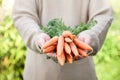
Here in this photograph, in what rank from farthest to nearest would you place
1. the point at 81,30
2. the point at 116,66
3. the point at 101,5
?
the point at 116,66, the point at 101,5, the point at 81,30

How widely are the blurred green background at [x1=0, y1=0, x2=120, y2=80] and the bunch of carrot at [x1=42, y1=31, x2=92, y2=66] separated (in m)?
1.47

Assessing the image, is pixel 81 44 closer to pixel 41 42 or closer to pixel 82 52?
pixel 82 52

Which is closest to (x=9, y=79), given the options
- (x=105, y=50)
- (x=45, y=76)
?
(x=105, y=50)

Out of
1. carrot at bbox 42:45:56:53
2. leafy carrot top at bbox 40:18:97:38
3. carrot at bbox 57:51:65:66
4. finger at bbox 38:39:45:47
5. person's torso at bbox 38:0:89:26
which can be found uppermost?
person's torso at bbox 38:0:89:26

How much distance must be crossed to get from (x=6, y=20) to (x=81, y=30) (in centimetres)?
152

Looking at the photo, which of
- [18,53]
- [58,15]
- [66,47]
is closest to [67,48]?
[66,47]

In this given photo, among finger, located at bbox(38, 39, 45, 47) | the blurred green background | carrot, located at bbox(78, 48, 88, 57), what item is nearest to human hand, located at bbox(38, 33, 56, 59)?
finger, located at bbox(38, 39, 45, 47)

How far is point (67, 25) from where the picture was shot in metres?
1.78

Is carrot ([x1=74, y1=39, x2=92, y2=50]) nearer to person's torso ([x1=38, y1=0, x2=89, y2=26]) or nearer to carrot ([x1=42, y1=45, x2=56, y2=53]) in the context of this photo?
carrot ([x1=42, y1=45, x2=56, y2=53])

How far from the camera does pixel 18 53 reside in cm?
295

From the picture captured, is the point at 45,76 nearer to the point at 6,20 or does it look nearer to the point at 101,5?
the point at 101,5

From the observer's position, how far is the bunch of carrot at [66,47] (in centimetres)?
146

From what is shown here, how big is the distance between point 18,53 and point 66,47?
1513mm

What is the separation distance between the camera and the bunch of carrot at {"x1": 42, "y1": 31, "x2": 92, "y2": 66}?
1.46 metres
